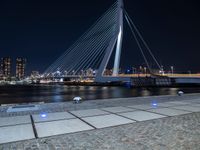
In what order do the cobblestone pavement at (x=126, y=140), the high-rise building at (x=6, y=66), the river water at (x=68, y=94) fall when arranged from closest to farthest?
the cobblestone pavement at (x=126, y=140), the river water at (x=68, y=94), the high-rise building at (x=6, y=66)

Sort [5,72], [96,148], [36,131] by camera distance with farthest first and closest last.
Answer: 1. [5,72]
2. [36,131]
3. [96,148]

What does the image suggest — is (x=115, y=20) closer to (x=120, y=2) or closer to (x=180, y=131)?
(x=120, y=2)

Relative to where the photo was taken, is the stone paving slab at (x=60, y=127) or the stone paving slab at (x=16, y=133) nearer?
the stone paving slab at (x=16, y=133)

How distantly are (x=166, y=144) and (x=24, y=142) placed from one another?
240 cm

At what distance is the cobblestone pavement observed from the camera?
2.88 meters

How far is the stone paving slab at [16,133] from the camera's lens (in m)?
3.22

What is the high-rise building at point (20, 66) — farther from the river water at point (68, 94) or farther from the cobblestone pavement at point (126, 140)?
the cobblestone pavement at point (126, 140)

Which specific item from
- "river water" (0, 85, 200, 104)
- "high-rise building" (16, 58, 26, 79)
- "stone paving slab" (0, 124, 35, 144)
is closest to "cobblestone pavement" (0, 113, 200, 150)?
"stone paving slab" (0, 124, 35, 144)

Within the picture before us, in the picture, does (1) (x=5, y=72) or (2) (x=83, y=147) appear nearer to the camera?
(2) (x=83, y=147)

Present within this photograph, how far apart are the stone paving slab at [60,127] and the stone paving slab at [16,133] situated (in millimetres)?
179

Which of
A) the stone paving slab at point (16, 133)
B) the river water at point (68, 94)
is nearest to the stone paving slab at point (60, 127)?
the stone paving slab at point (16, 133)

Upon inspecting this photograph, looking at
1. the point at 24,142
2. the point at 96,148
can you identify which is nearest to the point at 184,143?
the point at 96,148

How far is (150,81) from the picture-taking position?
5119 cm

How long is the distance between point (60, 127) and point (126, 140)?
1544mm
